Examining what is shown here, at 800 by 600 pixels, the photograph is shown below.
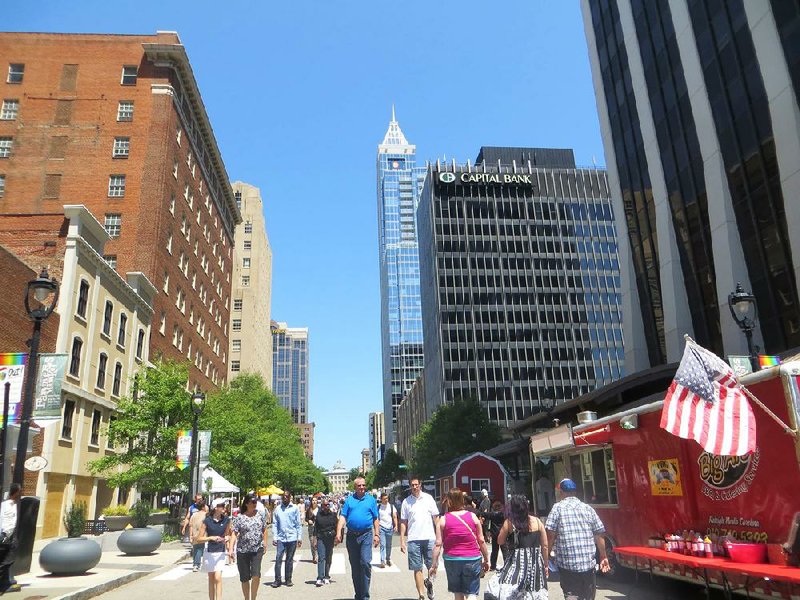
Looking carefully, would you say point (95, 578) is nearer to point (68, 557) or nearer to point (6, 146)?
point (68, 557)

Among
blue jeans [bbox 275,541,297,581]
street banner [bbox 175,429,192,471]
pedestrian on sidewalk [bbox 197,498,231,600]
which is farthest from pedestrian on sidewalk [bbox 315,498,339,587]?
street banner [bbox 175,429,192,471]

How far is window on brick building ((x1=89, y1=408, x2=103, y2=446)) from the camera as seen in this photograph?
1351 inches

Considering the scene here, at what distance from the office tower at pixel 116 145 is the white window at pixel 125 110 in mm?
113

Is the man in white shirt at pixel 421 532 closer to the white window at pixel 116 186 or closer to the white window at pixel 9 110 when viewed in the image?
the white window at pixel 116 186

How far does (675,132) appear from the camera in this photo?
3338 centimetres

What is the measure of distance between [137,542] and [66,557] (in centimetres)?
628

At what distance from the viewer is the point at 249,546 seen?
10.2 metres

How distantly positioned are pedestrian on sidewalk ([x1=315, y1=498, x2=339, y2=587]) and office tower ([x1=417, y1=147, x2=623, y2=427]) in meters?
80.5

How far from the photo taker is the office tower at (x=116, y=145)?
149 feet

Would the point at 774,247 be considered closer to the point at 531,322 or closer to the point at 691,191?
the point at 691,191

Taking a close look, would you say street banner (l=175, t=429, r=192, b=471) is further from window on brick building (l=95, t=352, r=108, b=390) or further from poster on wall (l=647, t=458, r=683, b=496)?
poster on wall (l=647, t=458, r=683, b=496)

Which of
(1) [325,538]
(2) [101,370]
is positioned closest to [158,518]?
(2) [101,370]

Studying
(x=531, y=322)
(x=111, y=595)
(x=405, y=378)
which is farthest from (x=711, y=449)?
(x=405, y=378)

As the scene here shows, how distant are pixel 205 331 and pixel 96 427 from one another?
26.8 metres
